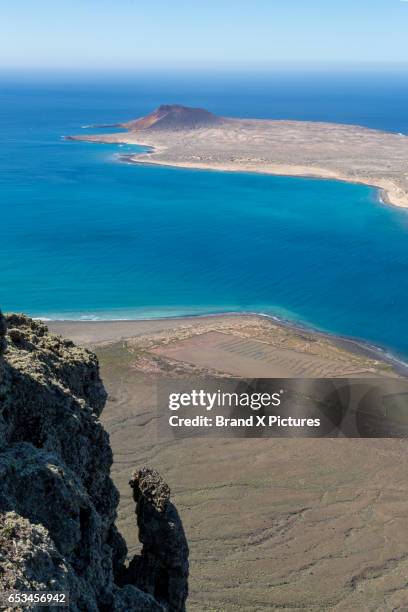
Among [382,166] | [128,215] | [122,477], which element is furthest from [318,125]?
[122,477]

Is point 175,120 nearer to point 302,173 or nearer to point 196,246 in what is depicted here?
point 302,173

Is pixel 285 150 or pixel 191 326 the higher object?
pixel 285 150

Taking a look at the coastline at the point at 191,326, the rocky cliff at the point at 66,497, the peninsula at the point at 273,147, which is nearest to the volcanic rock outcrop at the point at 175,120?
the peninsula at the point at 273,147

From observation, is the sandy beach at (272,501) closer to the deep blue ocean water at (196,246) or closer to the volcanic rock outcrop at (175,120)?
the deep blue ocean water at (196,246)

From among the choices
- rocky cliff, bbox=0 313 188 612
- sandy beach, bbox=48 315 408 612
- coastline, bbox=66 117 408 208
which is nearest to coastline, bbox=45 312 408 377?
sandy beach, bbox=48 315 408 612

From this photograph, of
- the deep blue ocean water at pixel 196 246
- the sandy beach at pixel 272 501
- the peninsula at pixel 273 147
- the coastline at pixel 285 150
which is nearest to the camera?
the sandy beach at pixel 272 501

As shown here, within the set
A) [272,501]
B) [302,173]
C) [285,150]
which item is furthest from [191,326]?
[285,150]
